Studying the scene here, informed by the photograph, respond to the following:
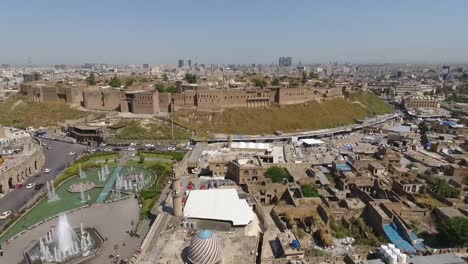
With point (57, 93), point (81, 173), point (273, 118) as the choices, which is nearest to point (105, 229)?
point (81, 173)

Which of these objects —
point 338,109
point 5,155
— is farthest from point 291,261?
point 338,109

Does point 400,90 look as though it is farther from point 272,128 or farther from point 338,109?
point 272,128

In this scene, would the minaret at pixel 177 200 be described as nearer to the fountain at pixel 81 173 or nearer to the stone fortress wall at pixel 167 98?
the fountain at pixel 81 173

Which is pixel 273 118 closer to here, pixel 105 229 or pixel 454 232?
pixel 454 232

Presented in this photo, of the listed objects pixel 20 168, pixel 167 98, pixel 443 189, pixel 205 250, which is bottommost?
pixel 443 189

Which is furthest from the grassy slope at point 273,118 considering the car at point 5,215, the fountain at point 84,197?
the car at point 5,215

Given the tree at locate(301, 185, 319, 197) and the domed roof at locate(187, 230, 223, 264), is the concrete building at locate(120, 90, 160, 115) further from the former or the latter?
the domed roof at locate(187, 230, 223, 264)
